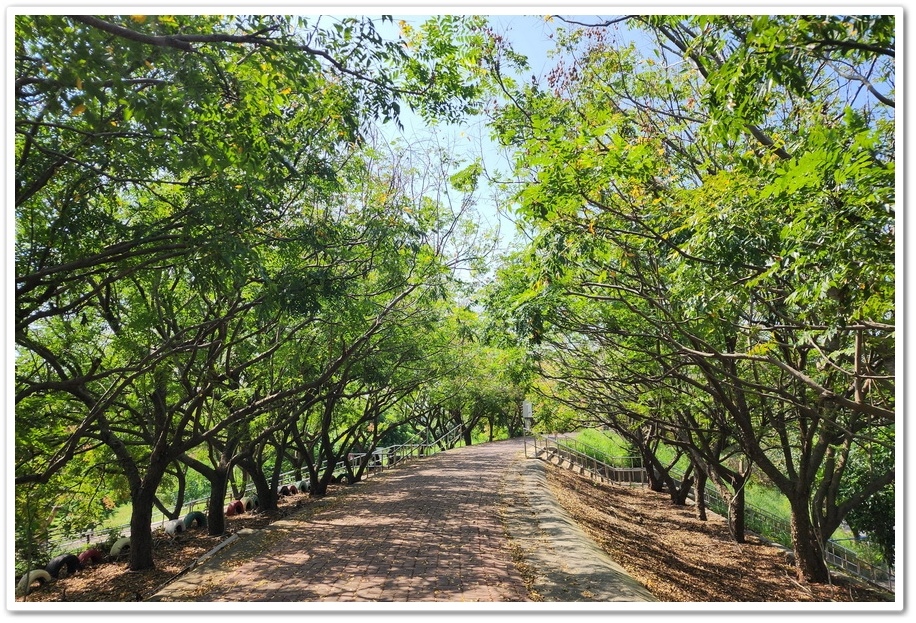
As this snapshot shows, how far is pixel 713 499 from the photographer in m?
21.6

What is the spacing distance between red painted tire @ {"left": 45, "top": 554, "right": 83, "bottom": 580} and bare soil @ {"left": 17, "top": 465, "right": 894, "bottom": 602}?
0.17m

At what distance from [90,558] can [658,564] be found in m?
9.91

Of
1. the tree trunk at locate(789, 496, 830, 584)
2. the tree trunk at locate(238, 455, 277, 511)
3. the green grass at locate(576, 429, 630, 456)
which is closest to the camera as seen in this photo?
the tree trunk at locate(789, 496, 830, 584)

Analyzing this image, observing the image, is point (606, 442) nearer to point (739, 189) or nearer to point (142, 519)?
point (142, 519)

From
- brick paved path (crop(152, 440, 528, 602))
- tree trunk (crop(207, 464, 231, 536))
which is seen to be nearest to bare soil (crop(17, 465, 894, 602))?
tree trunk (crop(207, 464, 231, 536))

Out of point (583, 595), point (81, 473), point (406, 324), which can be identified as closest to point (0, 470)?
point (583, 595)

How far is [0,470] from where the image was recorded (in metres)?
4.34

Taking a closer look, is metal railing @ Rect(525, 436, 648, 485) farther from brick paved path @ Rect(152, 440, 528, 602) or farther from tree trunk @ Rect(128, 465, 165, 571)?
tree trunk @ Rect(128, 465, 165, 571)

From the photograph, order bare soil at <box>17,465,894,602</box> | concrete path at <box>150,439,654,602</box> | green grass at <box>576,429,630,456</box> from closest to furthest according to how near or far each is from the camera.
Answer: concrete path at <box>150,439,654,602</box> < bare soil at <box>17,465,894,602</box> < green grass at <box>576,429,630,456</box>

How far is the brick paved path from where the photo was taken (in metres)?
5.84

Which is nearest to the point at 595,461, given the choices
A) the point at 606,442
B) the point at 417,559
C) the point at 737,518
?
the point at 606,442

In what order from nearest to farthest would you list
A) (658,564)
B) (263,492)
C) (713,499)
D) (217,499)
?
1. (658,564)
2. (217,499)
3. (263,492)
4. (713,499)

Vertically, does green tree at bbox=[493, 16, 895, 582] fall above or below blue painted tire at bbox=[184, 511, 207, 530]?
above

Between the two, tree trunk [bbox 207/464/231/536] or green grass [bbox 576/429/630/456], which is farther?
green grass [bbox 576/429/630/456]
